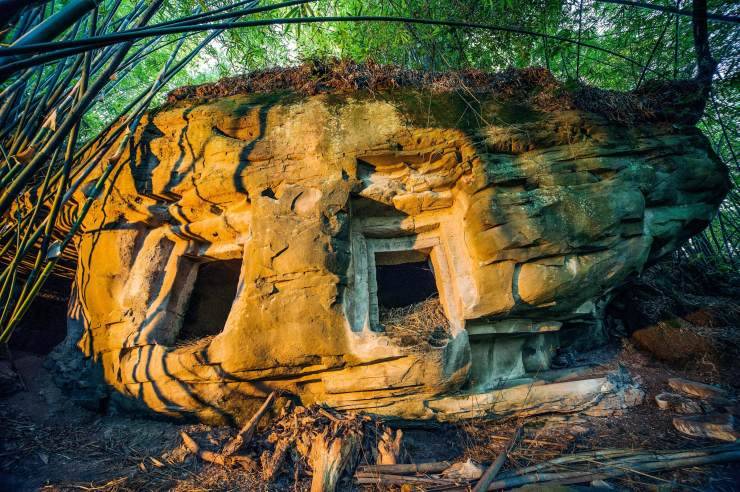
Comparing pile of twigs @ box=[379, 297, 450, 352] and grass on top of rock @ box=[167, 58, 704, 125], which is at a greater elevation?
grass on top of rock @ box=[167, 58, 704, 125]

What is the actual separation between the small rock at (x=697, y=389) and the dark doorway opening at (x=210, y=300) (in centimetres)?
607

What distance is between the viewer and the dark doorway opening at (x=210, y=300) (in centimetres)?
471

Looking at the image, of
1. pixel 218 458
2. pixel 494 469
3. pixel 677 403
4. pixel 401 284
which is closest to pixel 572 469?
pixel 494 469

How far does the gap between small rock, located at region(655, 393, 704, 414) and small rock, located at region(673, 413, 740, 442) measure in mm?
193

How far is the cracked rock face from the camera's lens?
3.55 meters

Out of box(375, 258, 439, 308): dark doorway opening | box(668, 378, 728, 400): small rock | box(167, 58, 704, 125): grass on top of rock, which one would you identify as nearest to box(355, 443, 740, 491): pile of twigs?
box(668, 378, 728, 400): small rock

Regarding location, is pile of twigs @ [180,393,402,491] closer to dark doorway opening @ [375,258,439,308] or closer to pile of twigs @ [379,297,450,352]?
pile of twigs @ [379,297,450,352]

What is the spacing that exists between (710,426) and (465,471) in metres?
2.48

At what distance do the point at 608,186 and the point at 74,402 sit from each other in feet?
23.5

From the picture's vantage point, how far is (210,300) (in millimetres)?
5094

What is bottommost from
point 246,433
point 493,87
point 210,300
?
point 246,433

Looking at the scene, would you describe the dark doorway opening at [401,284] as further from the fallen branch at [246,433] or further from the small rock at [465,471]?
the small rock at [465,471]

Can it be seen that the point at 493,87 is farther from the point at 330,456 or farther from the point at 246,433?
the point at 246,433

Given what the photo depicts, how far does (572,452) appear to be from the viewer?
3.12m
